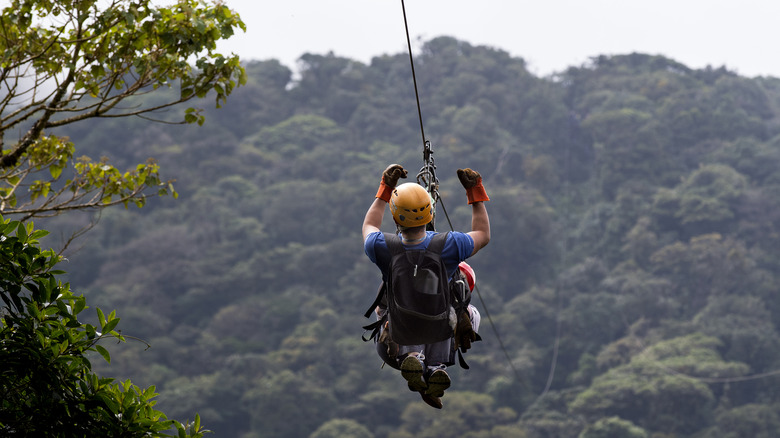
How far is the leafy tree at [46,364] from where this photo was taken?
10.6 feet

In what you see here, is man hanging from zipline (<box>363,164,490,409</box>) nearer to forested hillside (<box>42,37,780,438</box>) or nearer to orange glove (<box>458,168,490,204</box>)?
orange glove (<box>458,168,490,204</box>)

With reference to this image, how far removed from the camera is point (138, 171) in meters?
5.58

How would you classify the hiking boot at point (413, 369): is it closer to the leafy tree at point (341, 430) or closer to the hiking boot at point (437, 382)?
the hiking boot at point (437, 382)

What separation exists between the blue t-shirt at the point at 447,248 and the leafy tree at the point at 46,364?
1.01 metres

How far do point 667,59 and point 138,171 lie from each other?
2107 inches

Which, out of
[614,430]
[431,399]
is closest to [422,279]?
[431,399]

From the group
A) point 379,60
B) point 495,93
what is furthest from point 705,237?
point 379,60

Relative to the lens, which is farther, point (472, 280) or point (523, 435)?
point (523, 435)

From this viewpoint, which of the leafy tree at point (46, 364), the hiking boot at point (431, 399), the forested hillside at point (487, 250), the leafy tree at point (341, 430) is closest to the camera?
the leafy tree at point (46, 364)

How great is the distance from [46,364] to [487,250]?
138 feet

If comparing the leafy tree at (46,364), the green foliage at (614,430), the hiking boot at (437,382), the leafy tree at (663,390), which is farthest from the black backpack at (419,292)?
the leafy tree at (663,390)

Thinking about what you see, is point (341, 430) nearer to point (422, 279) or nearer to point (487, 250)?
point (487, 250)

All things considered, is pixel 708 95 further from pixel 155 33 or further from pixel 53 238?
pixel 155 33

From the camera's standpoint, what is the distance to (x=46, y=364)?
3270mm
